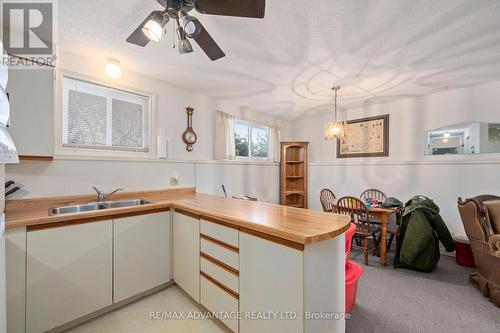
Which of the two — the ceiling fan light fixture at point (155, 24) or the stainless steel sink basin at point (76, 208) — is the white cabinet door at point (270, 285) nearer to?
the ceiling fan light fixture at point (155, 24)

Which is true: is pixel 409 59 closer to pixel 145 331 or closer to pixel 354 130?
pixel 354 130

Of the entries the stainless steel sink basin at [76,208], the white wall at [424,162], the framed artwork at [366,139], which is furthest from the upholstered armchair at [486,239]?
the stainless steel sink basin at [76,208]

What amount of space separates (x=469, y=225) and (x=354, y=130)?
2.24 m

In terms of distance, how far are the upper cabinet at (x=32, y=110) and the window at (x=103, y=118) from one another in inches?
16.4

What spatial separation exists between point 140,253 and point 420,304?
8.47 feet

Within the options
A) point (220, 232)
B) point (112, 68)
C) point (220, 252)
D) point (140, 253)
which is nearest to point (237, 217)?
point (220, 232)

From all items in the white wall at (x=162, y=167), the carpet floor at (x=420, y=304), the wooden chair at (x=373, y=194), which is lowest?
the carpet floor at (x=420, y=304)

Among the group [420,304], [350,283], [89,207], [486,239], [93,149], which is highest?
[93,149]

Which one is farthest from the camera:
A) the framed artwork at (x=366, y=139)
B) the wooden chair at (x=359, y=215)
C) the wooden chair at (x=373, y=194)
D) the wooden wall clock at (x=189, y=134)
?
the framed artwork at (x=366, y=139)

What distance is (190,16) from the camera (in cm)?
118

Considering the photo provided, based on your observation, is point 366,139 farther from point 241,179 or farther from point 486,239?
point 241,179

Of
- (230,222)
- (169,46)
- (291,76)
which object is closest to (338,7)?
(291,76)

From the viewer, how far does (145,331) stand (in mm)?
1551

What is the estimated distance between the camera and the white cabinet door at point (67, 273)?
54.9 inches
